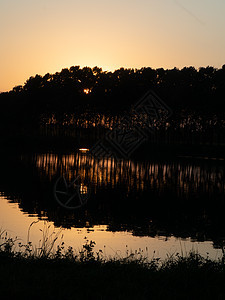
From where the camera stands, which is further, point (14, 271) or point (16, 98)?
point (16, 98)

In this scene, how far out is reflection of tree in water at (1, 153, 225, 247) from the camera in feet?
68.6

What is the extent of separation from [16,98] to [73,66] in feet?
93.3

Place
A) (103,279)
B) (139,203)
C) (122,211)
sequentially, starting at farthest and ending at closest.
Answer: (139,203), (122,211), (103,279)

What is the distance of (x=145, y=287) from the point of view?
30.7ft

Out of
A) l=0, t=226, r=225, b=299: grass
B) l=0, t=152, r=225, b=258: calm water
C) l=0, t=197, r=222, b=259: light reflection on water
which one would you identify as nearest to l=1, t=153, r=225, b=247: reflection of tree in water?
l=0, t=152, r=225, b=258: calm water

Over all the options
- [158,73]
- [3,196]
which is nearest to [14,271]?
[3,196]

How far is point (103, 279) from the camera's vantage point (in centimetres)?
986

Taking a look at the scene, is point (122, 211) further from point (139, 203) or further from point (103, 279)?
point (103, 279)

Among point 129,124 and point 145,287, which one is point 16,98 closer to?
point 129,124

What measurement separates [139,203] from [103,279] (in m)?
17.8

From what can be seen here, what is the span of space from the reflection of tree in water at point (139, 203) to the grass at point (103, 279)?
7453mm

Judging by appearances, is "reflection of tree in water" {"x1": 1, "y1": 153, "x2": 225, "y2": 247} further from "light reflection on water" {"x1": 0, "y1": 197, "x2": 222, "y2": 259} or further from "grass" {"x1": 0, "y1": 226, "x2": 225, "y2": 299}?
"grass" {"x1": 0, "y1": 226, "x2": 225, "y2": 299}

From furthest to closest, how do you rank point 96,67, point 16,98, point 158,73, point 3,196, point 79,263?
1. point 16,98
2. point 96,67
3. point 158,73
4. point 3,196
5. point 79,263

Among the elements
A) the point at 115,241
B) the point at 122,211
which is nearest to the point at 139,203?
the point at 122,211
